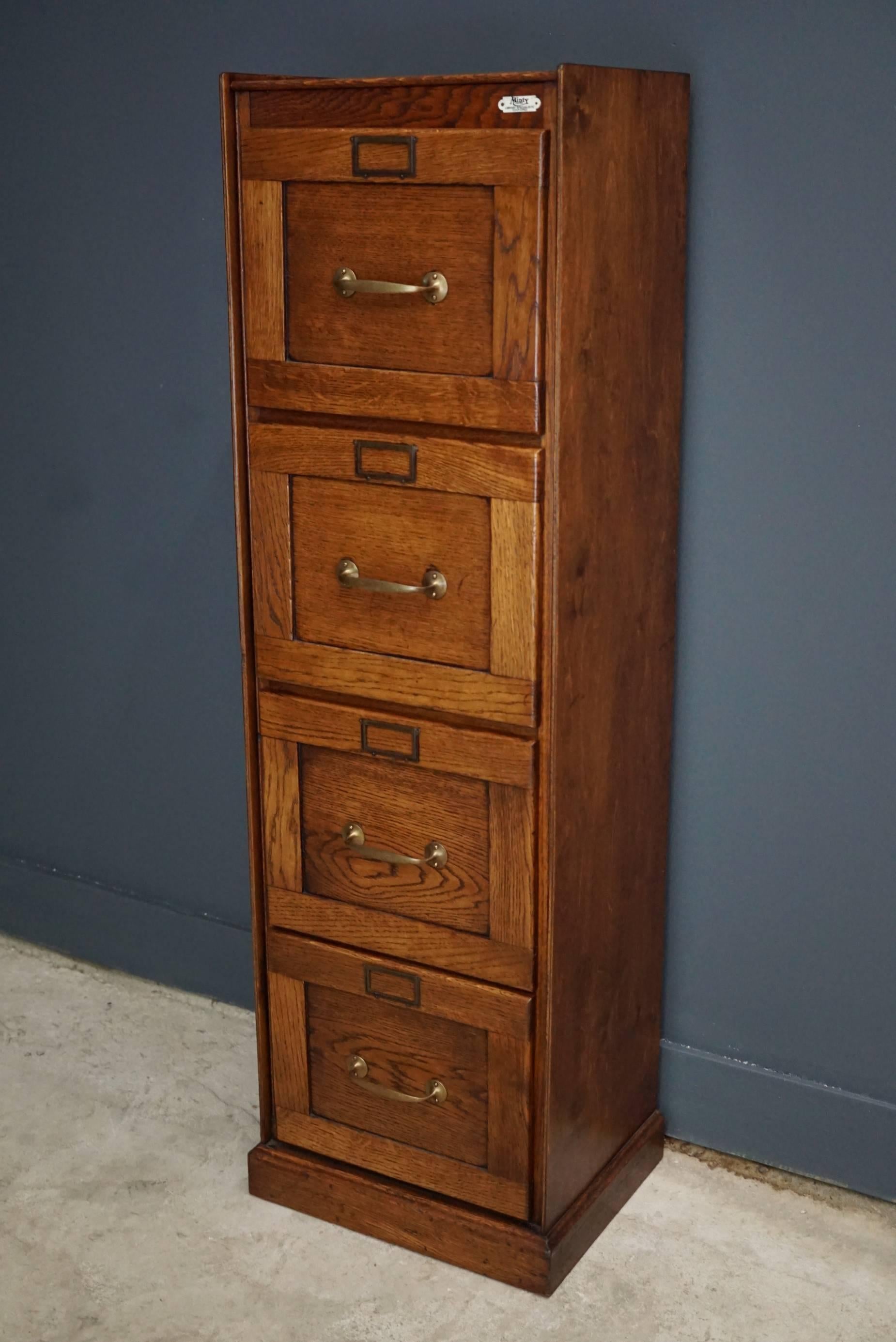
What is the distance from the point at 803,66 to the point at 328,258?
731mm

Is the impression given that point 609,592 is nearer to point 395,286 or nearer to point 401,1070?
point 395,286

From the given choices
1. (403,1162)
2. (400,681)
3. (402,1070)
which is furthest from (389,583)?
(403,1162)

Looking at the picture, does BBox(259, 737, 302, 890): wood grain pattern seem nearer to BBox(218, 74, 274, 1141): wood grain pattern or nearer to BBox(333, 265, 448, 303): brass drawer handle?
BBox(218, 74, 274, 1141): wood grain pattern

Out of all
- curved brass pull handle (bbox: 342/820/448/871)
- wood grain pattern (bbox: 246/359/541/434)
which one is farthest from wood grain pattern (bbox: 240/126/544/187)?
curved brass pull handle (bbox: 342/820/448/871)

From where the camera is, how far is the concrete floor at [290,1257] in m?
2.21

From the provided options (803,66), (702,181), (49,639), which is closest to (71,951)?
(49,639)

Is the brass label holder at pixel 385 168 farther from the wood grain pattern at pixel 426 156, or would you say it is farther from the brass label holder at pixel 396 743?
Answer: the brass label holder at pixel 396 743

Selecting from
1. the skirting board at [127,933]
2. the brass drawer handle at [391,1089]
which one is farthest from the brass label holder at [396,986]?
the skirting board at [127,933]

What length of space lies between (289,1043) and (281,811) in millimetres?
384

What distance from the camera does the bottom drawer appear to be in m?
2.25

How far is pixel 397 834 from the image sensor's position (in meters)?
2.25

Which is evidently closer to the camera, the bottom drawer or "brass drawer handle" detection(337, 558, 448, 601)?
"brass drawer handle" detection(337, 558, 448, 601)

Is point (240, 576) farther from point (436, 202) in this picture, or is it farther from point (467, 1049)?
point (467, 1049)

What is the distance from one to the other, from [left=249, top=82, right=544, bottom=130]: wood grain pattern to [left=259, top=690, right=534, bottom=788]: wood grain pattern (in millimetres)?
789
